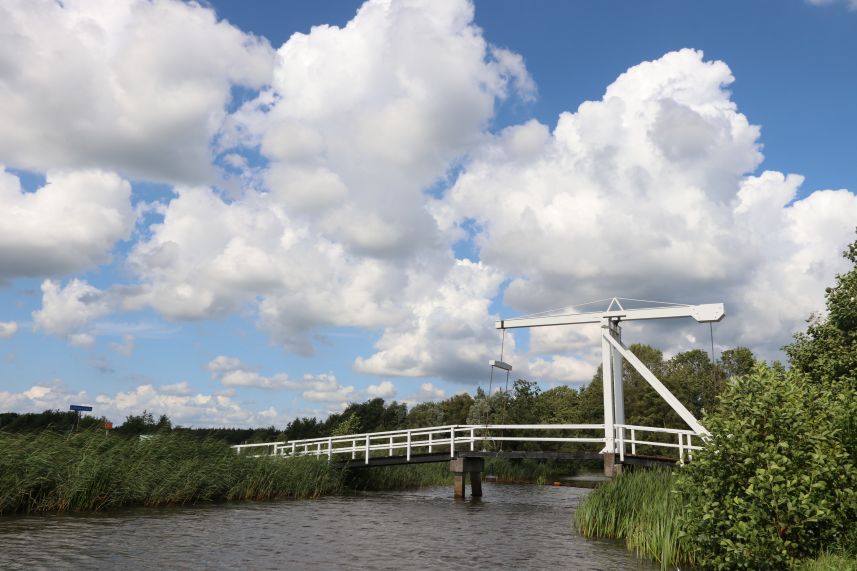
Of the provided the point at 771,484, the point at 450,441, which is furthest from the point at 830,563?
the point at 450,441

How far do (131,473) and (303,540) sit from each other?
704 centimetres

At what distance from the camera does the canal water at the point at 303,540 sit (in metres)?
11.5

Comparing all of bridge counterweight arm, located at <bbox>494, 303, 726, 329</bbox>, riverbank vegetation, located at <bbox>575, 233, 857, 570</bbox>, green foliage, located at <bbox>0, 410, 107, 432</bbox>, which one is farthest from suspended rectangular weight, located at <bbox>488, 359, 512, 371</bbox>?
green foliage, located at <bbox>0, 410, 107, 432</bbox>

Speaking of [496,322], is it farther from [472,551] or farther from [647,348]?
[647,348]

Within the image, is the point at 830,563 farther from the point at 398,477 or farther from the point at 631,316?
the point at 398,477

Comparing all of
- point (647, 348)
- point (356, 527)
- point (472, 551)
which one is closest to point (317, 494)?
point (356, 527)

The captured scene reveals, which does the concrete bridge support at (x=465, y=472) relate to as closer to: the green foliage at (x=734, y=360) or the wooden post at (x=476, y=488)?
the wooden post at (x=476, y=488)

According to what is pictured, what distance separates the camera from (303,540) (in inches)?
549

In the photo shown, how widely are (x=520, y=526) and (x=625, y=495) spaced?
10.1 feet

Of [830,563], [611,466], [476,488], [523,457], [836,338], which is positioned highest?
[836,338]

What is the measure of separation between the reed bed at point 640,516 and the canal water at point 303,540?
12.9 inches

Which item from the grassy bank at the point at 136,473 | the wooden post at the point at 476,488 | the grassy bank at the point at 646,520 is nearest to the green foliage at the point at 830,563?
the grassy bank at the point at 646,520

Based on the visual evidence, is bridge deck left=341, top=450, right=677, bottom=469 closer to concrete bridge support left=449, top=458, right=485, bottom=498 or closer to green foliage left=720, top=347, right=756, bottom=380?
concrete bridge support left=449, top=458, right=485, bottom=498

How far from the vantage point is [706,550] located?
1009 centimetres
